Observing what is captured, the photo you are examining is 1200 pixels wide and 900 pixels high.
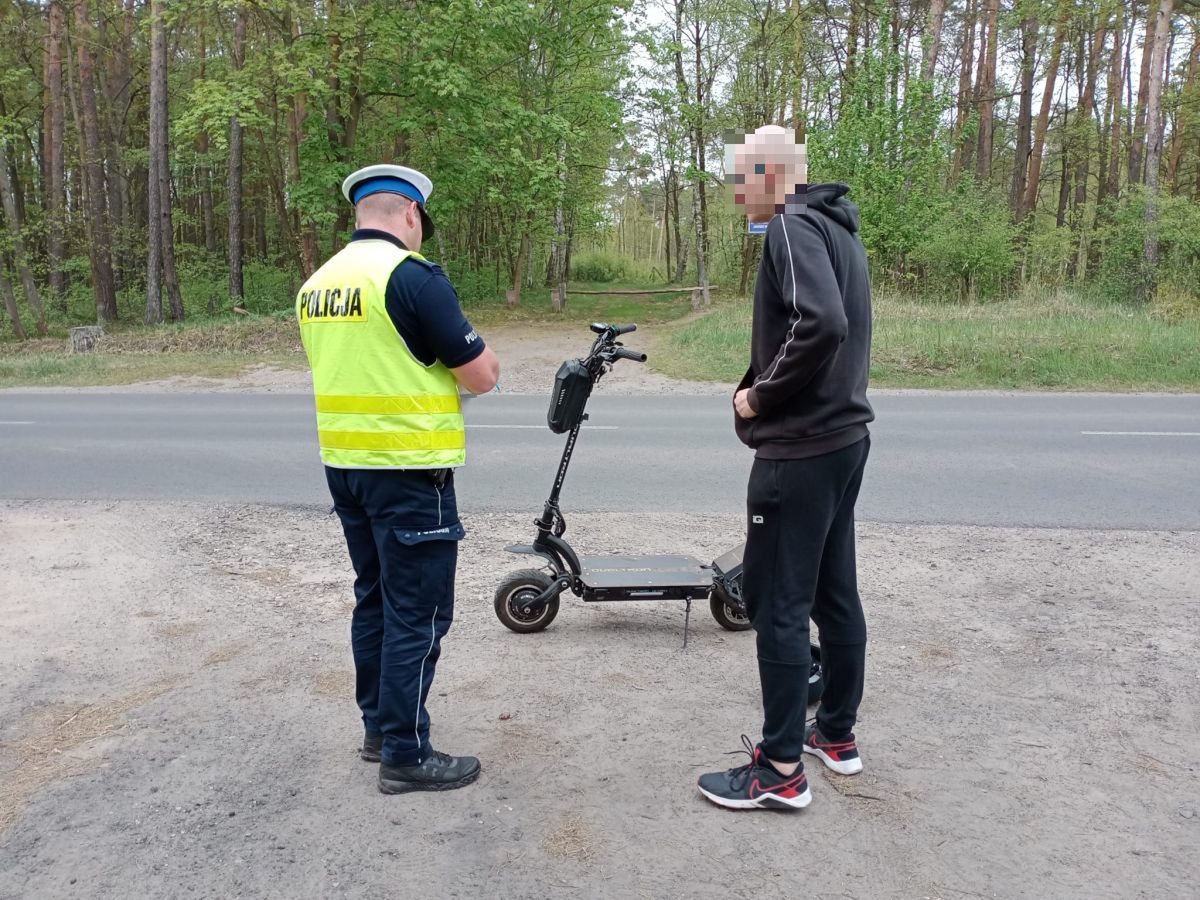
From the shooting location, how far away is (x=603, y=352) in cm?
428

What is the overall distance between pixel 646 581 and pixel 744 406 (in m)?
1.80

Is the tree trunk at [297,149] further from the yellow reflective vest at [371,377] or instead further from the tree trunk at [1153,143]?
the yellow reflective vest at [371,377]

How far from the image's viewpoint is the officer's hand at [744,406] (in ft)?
Result: 9.62

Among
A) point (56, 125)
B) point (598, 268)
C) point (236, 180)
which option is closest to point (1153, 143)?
point (236, 180)

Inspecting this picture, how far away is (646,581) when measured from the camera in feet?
15.0

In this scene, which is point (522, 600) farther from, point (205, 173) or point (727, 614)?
point (205, 173)

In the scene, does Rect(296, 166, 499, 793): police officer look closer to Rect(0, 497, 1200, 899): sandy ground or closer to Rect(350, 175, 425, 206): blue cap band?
Rect(350, 175, 425, 206): blue cap band

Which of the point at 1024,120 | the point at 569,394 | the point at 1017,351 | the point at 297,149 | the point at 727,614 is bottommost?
the point at 727,614

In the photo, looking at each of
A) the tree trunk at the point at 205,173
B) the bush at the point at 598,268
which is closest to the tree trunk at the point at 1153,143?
the tree trunk at the point at 205,173

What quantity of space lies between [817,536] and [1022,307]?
1893 centimetres

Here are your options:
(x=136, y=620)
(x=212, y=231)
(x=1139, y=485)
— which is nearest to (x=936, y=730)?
(x=136, y=620)

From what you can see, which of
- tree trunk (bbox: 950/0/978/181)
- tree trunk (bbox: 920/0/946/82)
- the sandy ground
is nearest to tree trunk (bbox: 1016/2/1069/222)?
tree trunk (bbox: 950/0/978/181)

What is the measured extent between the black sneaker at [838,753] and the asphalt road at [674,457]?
3.85 m

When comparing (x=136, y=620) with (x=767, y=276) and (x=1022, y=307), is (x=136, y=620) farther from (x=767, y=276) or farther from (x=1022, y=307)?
(x=1022, y=307)
